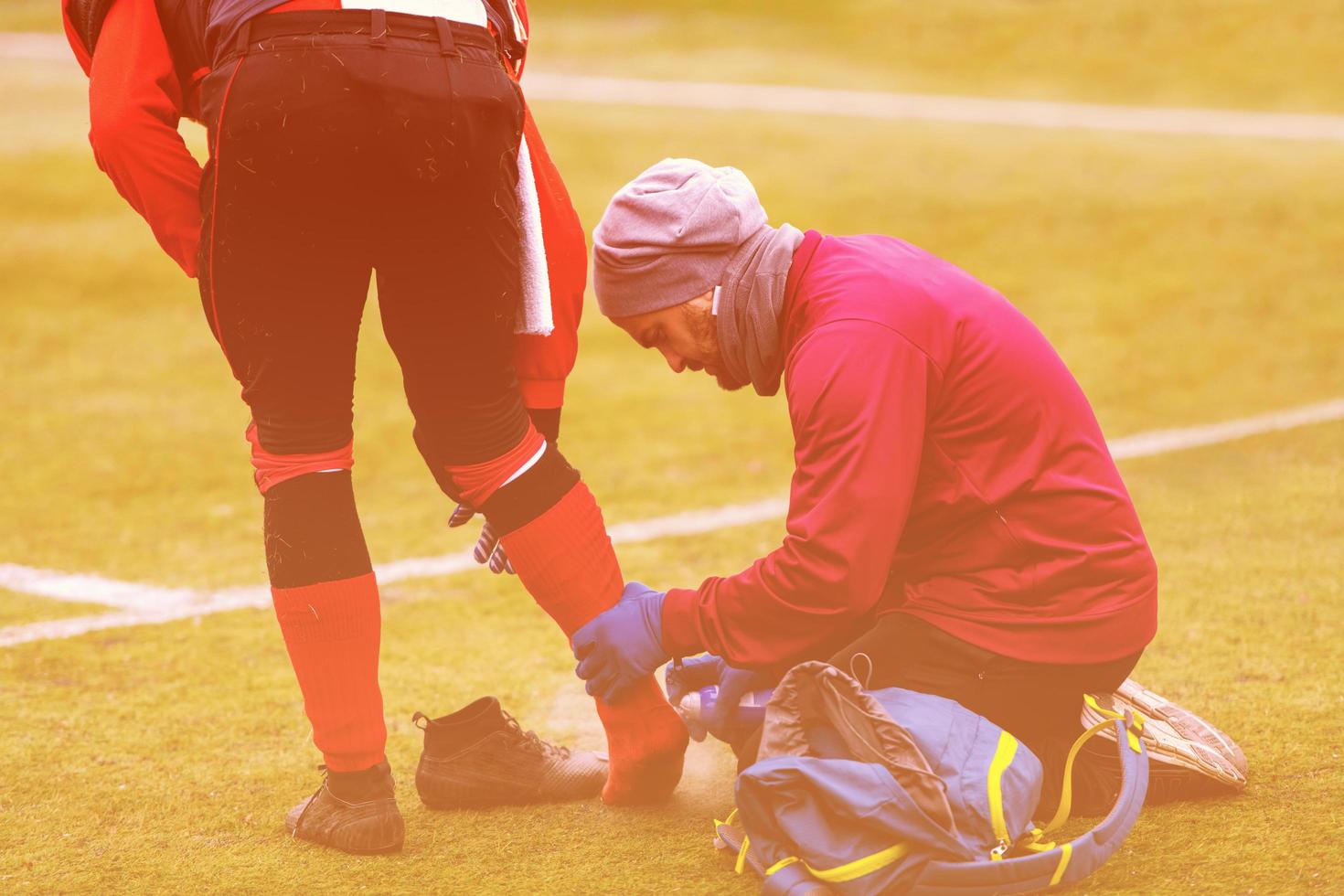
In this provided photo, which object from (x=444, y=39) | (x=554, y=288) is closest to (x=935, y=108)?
(x=554, y=288)

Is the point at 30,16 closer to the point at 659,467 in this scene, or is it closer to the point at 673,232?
the point at 659,467

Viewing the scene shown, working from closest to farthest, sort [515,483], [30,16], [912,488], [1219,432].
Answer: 1. [912,488]
2. [515,483]
3. [1219,432]
4. [30,16]

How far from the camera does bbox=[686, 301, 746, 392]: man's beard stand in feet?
9.27

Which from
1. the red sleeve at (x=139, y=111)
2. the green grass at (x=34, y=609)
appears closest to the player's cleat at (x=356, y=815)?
the red sleeve at (x=139, y=111)

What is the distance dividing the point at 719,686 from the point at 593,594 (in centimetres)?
33

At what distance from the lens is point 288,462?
284 cm

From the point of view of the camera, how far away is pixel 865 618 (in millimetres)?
2945

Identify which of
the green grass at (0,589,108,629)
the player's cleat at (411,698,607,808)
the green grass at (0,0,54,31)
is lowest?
the green grass at (0,0,54,31)

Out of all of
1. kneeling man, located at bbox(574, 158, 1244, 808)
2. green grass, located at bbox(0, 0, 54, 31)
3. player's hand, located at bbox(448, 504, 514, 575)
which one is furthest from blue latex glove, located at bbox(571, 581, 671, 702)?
green grass, located at bbox(0, 0, 54, 31)

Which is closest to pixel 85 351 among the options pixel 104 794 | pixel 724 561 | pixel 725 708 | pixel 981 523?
pixel 724 561

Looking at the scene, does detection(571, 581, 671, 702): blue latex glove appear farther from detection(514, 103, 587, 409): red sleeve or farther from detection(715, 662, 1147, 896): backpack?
detection(514, 103, 587, 409): red sleeve

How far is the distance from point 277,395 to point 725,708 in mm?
1002

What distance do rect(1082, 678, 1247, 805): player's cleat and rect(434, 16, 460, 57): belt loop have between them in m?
1.51

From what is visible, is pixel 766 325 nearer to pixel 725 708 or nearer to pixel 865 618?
pixel 865 618
